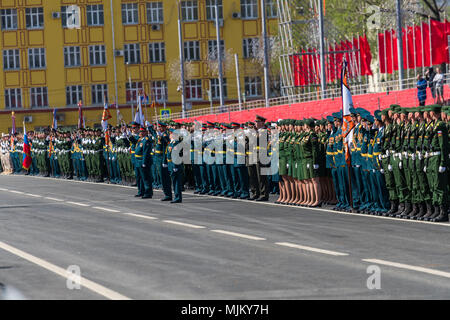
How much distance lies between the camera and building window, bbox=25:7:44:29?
252 ft

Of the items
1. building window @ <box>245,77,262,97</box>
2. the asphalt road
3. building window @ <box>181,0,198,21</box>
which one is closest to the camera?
the asphalt road

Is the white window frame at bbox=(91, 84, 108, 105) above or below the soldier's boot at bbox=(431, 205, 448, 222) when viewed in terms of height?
above

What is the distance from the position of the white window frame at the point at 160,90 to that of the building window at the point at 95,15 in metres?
6.25

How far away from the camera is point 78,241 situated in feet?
48.4

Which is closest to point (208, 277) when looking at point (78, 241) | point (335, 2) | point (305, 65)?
point (78, 241)

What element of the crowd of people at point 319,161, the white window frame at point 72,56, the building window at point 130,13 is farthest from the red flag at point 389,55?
the white window frame at point 72,56

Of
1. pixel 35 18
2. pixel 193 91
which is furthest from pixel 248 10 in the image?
pixel 35 18

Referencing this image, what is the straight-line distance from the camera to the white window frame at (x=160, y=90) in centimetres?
7750

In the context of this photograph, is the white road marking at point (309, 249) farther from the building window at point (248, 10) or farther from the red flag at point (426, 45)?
the building window at point (248, 10)

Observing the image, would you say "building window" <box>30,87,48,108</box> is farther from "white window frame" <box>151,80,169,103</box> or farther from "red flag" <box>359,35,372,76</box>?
"red flag" <box>359,35,372,76</box>

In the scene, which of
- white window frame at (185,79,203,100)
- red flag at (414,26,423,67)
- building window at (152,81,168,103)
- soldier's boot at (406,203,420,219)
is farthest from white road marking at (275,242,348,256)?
white window frame at (185,79,203,100)

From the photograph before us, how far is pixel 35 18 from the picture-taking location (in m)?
77.1

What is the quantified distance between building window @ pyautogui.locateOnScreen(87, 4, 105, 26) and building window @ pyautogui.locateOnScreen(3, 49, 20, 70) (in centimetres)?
618

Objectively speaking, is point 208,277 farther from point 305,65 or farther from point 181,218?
point 305,65
